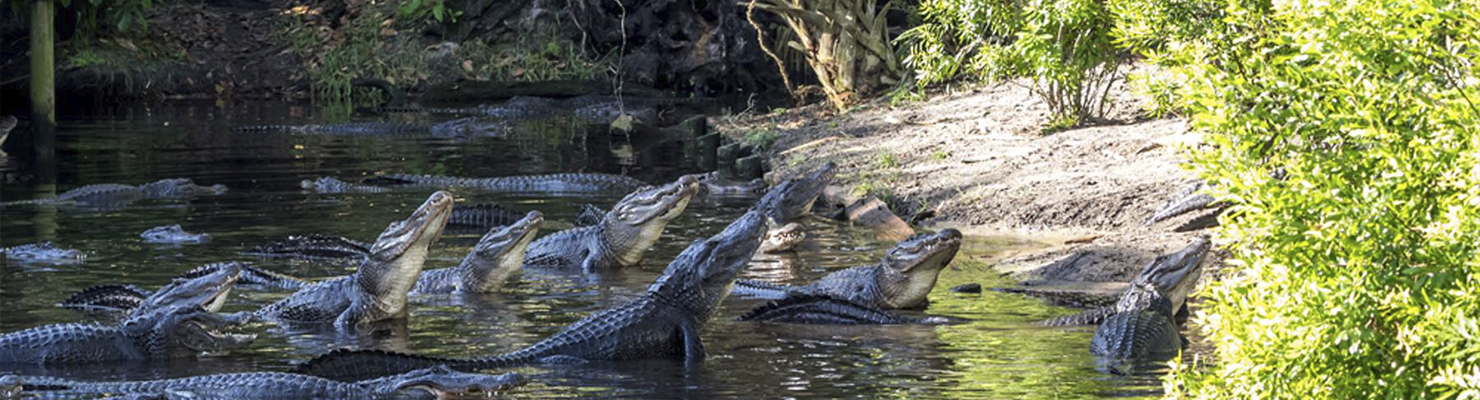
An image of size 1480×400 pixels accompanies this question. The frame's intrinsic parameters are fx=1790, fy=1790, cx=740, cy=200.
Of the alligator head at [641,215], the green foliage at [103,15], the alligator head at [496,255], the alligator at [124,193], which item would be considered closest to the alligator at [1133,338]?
the alligator head at [496,255]

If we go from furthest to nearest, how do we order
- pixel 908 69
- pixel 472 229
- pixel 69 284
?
pixel 908 69 < pixel 472 229 < pixel 69 284

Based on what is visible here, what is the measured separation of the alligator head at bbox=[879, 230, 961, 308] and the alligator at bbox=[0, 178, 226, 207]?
27.2ft

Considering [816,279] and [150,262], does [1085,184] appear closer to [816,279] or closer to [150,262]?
[816,279]

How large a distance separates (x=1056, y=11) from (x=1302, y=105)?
9817mm

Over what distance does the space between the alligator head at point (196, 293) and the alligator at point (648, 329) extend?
1.93 meters

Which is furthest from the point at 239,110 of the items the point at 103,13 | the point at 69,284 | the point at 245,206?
the point at 69,284

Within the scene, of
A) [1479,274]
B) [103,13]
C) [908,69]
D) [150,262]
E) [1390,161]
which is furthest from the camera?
[103,13]

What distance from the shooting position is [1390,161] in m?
3.88

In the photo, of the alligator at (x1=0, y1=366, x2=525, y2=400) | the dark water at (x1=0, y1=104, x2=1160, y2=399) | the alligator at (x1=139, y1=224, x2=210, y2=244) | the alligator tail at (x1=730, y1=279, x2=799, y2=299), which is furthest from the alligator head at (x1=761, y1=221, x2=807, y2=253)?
the alligator at (x1=0, y1=366, x2=525, y2=400)

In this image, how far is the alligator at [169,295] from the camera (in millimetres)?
8602

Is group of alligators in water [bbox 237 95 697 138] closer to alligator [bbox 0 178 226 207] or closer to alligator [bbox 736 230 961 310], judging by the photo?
alligator [bbox 0 178 226 207]

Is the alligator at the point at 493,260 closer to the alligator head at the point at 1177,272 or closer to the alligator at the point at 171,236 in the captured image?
the alligator at the point at 171,236

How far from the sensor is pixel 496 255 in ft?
31.6

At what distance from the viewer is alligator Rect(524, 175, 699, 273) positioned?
35.6ft
